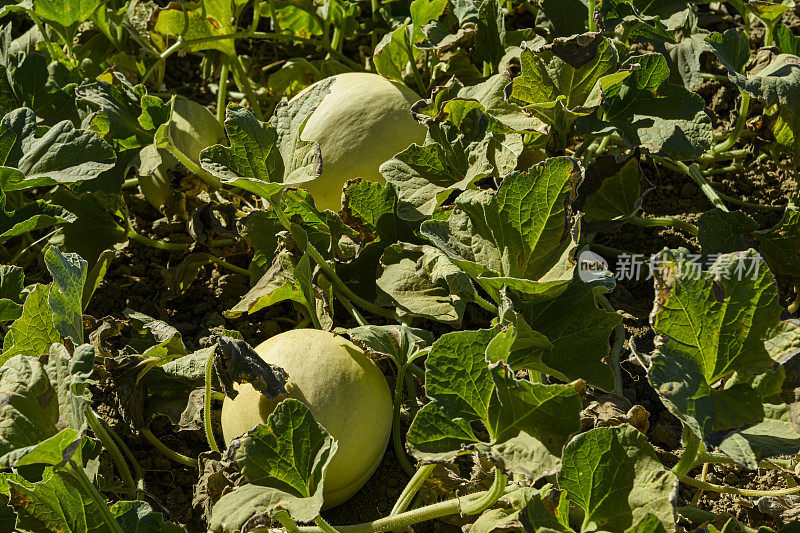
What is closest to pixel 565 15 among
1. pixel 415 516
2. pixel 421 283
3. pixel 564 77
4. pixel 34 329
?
pixel 564 77

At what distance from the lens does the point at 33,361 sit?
146cm

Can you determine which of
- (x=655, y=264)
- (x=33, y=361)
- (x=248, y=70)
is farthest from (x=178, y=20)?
(x=655, y=264)

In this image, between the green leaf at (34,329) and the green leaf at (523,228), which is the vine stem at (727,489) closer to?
the green leaf at (523,228)

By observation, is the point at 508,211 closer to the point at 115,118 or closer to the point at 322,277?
the point at 322,277

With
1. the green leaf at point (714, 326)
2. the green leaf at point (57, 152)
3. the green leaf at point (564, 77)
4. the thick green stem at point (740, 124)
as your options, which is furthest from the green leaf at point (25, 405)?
the thick green stem at point (740, 124)

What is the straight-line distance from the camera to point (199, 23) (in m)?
2.50

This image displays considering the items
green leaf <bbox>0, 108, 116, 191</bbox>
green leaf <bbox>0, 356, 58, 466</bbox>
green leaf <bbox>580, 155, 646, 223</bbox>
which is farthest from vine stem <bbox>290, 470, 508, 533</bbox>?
green leaf <bbox>0, 108, 116, 191</bbox>

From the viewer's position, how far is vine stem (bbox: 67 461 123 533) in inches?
55.0

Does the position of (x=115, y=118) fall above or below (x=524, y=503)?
above

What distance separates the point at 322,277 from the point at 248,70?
3.63ft

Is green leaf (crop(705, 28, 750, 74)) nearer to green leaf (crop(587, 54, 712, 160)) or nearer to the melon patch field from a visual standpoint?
the melon patch field

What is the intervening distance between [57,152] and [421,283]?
0.90 meters

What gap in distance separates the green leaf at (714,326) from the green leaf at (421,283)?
44 cm

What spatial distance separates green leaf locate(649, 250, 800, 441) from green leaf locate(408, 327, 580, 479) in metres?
0.18
